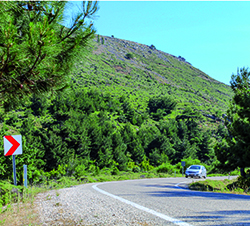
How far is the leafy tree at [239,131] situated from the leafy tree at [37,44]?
13389 millimetres

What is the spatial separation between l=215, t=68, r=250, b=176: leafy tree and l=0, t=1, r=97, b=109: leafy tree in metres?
13.4

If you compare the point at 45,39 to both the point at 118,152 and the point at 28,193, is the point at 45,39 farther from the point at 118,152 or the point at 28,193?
the point at 118,152

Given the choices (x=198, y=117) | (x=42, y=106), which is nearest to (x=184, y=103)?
(x=198, y=117)

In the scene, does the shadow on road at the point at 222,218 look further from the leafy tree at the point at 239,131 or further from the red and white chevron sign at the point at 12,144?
the leafy tree at the point at 239,131

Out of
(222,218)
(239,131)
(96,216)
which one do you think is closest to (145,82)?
(239,131)

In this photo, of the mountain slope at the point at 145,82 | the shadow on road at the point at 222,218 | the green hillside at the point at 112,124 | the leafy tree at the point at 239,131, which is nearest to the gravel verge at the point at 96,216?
the shadow on road at the point at 222,218

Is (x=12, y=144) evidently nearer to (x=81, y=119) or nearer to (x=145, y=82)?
(x=81, y=119)

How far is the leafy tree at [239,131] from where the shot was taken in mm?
16000

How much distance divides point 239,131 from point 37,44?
15.4 m

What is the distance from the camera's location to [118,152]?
49.1 meters

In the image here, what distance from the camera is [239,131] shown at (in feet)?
53.5

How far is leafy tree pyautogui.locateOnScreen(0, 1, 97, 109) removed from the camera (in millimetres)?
3824

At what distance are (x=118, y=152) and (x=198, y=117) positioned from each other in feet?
184

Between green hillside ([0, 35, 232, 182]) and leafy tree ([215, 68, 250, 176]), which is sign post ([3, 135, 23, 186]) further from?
leafy tree ([215, 68, 250, 176])
